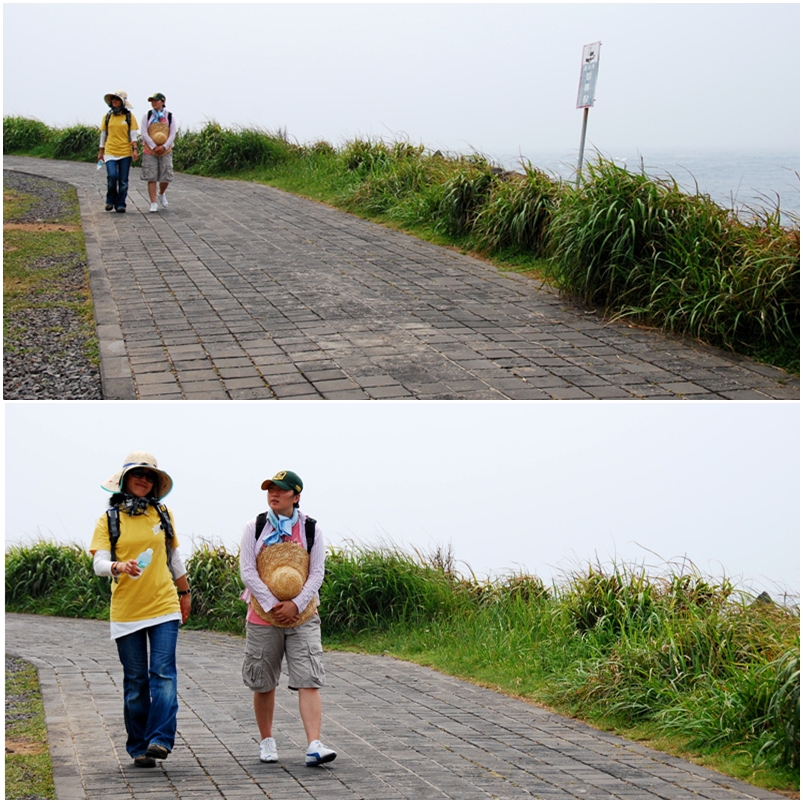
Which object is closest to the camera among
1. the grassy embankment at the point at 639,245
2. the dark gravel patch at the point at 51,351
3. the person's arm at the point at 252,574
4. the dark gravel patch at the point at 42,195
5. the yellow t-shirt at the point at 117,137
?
the person's arm at the point at 252,574

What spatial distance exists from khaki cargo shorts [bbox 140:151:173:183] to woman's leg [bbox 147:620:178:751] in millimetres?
12737

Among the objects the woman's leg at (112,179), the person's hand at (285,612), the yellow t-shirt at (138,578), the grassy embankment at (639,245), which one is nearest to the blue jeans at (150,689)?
the yellow t-shirt at (138,578)

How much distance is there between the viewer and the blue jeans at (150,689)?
546cm

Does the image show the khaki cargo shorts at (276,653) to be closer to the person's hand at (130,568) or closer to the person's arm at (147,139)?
the person's hand at (130,568)

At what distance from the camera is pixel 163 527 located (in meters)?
5.74

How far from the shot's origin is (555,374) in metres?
8.66

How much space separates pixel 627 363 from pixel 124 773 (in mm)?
5488

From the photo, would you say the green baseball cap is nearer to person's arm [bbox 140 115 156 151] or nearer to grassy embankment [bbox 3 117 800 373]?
→ grassy embankment [bbox 3 117 800 373]

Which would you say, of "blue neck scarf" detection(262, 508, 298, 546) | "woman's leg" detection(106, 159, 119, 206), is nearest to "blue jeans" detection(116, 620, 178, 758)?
"blue neck scarf" detection(262, 508, 298, 546)

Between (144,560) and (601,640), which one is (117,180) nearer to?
(601,640)

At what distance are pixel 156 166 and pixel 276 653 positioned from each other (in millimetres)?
13173

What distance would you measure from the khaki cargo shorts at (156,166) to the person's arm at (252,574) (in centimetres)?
1257

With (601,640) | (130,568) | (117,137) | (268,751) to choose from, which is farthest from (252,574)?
(117,137)

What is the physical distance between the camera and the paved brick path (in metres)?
5.06
